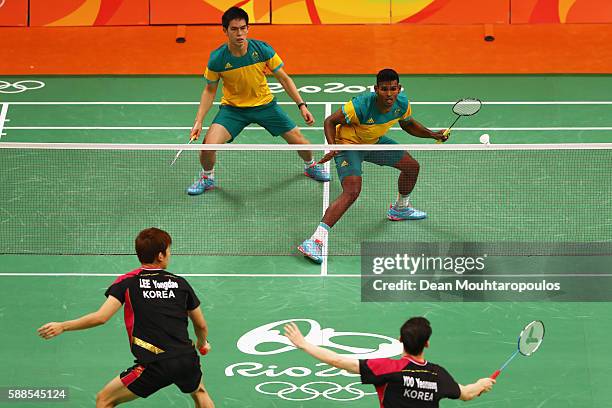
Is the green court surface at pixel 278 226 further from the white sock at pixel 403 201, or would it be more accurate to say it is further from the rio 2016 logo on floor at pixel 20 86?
the white sock at pixel 403 201

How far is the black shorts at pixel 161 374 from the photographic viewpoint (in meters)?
8.03

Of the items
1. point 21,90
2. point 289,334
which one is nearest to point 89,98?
point 21,90

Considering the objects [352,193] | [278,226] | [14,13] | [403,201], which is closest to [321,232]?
[352,193]

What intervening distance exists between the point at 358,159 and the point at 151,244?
4040 mm

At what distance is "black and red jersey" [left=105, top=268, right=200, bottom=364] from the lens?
7.94 m

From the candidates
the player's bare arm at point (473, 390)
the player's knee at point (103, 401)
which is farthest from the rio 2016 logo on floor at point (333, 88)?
the player's bare arm at point (473, 390)

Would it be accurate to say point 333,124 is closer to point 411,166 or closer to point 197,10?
point 411,166

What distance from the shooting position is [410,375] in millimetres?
Answer: 7141

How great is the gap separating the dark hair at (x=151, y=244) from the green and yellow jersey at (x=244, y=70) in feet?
14.3

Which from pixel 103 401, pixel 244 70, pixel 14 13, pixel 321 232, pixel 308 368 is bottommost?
pixel 308 368

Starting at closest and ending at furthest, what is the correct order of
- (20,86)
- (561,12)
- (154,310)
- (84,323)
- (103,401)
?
(84,323)
(154,310)
(103,401)
(20,86)
(561,12)

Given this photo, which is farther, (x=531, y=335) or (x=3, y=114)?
(x=3, y=114)

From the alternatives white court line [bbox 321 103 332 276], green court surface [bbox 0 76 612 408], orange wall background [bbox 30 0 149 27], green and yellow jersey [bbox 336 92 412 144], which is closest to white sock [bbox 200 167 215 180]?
green court surface [bbox 0 76 612 408]

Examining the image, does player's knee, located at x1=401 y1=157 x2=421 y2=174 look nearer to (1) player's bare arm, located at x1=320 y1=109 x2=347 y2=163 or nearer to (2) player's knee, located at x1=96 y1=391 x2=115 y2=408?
(1) player's bare arm, located at x1=320 y1=109 x2=347 y2=163
